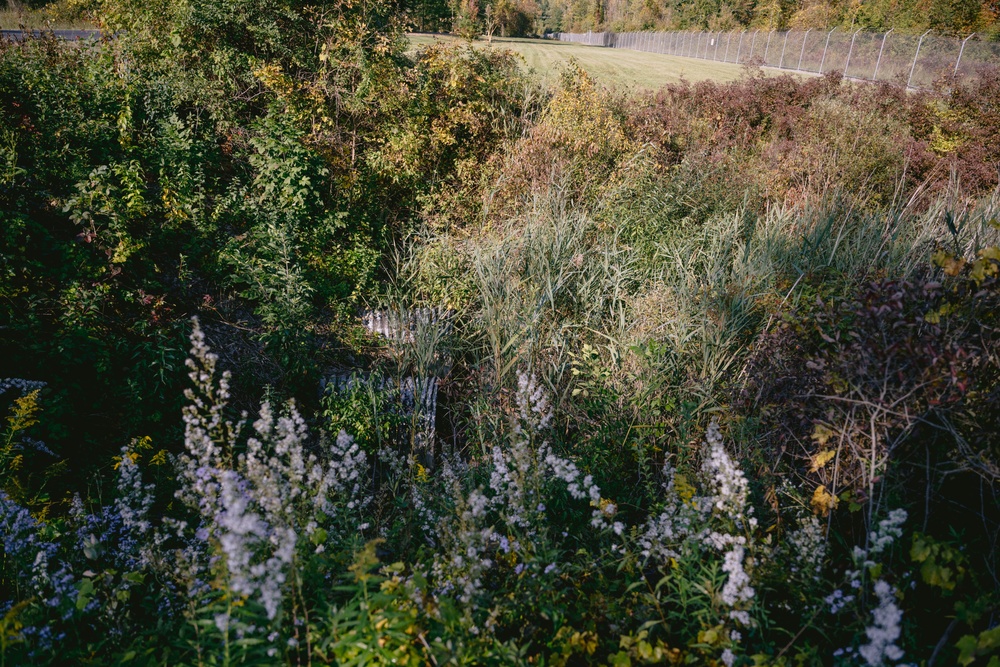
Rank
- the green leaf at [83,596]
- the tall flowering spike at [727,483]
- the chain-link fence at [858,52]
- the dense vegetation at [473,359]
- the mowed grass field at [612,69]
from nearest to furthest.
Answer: the green leaf at [83,596] → the dense vegetation at [473,359] → the tall flowering spike at [727,483] → the mowed grass field at [612,69] → the chain-link fence at [858,52]

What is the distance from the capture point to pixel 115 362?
4270 mm

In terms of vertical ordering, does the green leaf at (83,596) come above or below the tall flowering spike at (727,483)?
below

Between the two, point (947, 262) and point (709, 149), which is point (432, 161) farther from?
point (947, 262)

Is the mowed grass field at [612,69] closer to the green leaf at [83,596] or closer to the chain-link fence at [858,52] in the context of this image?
the chain-link fence at [858,52]

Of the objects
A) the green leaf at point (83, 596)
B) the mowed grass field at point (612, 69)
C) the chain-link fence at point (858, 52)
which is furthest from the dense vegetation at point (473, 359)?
the chain-link fence at point (858, 52)

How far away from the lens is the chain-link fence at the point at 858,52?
15305 mm

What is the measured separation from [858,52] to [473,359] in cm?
2378

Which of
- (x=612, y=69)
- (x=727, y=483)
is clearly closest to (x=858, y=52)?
(x=612, y=69)

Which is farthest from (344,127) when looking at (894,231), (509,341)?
(894,231)

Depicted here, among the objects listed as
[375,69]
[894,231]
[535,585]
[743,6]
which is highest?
[743,6]

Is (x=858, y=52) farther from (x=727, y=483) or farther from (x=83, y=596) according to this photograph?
(x=83, y=596)

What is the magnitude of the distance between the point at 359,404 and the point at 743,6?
48.0 m

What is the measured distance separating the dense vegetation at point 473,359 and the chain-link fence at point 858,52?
7.23 meters

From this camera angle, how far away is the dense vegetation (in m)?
2.17
